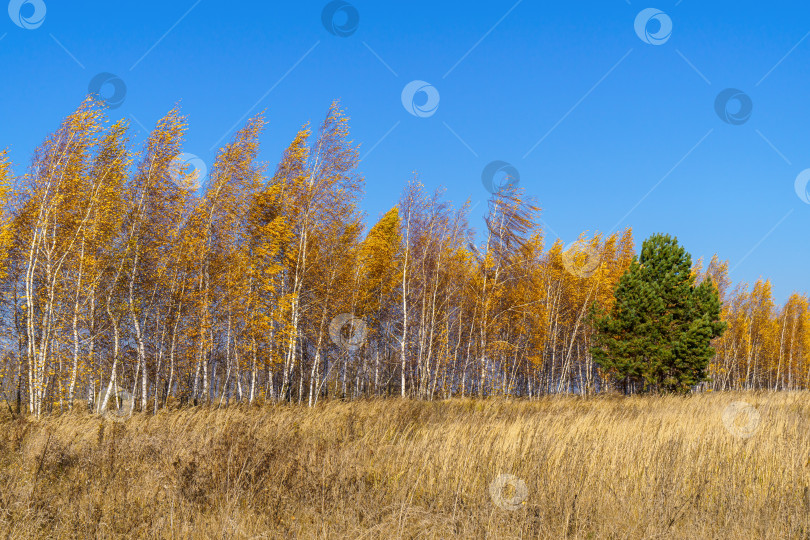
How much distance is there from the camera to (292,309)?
17.0m

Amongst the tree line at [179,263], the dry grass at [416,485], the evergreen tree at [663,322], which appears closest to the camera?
the dry grass at [416,485]

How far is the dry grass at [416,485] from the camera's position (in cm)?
457

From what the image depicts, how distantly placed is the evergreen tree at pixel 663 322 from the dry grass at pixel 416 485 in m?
16.7

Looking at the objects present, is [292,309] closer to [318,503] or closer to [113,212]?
[113,212]

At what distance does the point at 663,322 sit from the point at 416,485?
855 inches

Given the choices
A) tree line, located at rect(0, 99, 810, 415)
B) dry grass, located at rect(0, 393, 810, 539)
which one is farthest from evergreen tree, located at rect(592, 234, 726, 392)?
dry grass, located at rect(0, 393, 810, 539)

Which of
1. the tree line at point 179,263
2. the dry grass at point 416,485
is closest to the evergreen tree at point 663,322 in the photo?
the tree line at point 179,263

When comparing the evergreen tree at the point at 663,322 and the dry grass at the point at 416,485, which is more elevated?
the evergreen tree at the point at 663,322

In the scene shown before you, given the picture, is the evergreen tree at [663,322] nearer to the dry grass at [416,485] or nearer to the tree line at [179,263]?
the tree line at [179,263]

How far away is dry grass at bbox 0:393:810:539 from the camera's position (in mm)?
4566

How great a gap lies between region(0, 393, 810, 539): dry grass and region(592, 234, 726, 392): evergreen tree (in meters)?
16.7

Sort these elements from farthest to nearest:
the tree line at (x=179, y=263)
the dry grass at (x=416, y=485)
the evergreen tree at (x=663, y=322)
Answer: the evergreen tree at (x=663, y=322) < the tree line at (x=179, y=263) < the dry grass at (x=416, y=485)

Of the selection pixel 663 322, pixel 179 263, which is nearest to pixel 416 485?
pixel 179 263

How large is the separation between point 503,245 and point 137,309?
14.5 metres
